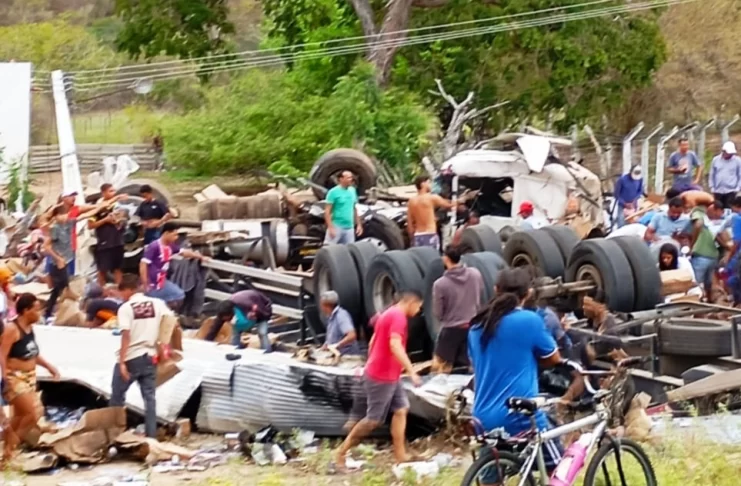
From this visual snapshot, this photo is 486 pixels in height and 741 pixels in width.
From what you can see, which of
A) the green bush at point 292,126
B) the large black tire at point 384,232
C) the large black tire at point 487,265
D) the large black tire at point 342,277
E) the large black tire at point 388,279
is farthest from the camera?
the green bush at point 292,126

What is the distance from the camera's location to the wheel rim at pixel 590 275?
35.9 ft

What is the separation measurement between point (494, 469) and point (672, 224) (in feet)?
24.8

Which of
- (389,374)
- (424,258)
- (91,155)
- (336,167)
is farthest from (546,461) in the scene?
(91,155)

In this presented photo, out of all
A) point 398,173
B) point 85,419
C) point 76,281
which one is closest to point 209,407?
point 85,419

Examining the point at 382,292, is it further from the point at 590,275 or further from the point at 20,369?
the point at 20,369

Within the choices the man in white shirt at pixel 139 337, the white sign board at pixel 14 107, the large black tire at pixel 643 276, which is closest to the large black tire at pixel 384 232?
the large black tire at pixel 643 276

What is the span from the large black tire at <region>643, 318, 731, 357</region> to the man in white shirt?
3.86 metres

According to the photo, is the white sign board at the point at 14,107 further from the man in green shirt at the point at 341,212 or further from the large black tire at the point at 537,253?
the large black tire at the point at 537,253

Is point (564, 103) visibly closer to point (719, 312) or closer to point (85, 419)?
point (719, 312)

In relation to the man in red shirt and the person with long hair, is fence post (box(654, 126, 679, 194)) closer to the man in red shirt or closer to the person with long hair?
the man in red shirt

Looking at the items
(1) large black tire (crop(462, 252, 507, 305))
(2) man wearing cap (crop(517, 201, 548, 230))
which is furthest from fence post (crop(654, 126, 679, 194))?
(1) large black tire (crop(462, 252, 507, 305))

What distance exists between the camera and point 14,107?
1206 inches

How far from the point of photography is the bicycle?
19.5 feet

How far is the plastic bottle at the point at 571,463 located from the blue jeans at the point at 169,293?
26.4 feet
